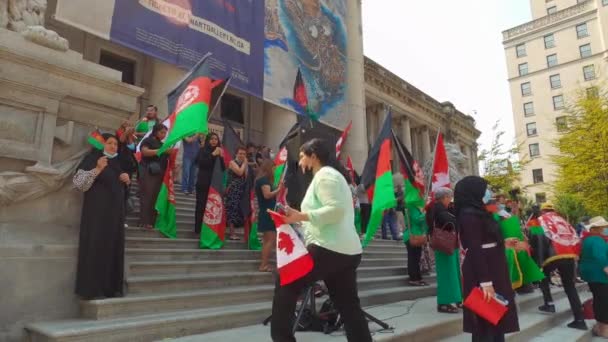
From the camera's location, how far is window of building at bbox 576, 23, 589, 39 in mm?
52531

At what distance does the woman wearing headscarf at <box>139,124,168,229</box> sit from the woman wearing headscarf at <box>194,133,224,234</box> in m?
0.64

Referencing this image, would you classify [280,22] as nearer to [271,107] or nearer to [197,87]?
[271,107]

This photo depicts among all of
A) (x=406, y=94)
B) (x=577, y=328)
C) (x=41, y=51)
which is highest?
(x=406, y=94)

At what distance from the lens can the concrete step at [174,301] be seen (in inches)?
151

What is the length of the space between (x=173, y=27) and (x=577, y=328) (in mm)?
11675

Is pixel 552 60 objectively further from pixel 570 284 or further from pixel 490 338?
pixel 490 338

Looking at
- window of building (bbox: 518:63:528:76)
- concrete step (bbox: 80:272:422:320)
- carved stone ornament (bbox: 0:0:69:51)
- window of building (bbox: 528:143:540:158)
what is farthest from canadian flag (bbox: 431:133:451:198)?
window of building (bbox: 518:63:528:76)

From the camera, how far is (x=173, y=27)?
11461mm

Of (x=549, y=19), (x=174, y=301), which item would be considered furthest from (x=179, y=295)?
(x=549, y=19)

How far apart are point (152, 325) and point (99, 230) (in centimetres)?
116

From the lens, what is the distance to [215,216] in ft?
21.0

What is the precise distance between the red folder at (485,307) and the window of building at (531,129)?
194ft

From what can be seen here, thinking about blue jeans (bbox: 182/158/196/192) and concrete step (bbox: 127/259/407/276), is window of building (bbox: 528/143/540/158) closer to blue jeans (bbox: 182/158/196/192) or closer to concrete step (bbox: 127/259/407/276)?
blue jeans (bbox: 182/158/196/192)

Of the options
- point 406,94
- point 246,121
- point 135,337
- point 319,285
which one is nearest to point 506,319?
point 319,285
